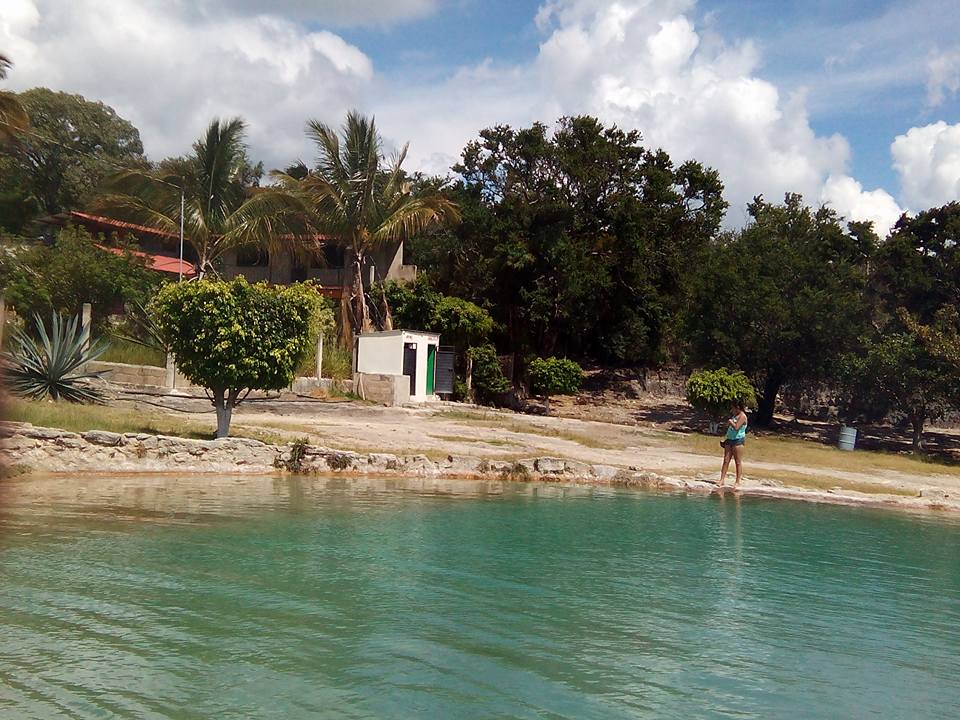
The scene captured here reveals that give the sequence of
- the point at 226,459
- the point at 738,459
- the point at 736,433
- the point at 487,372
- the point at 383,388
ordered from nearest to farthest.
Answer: the point at 226,459 < the point at 738,459 < the point at 736,433 < the point at 383,388 < the point at 487,372

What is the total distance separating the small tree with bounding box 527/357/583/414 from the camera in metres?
34.1

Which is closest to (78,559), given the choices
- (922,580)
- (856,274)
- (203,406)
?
(922,580)

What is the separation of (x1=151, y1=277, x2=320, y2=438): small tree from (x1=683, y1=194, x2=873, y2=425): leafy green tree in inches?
778

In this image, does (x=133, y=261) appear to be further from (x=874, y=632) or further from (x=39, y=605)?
(x=874, y=632)

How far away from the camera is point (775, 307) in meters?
32.6

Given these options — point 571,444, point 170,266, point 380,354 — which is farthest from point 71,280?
point 571,444

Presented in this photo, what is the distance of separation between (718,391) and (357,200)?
1550 cm

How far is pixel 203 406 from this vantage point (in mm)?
23844

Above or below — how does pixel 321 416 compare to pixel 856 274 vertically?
below

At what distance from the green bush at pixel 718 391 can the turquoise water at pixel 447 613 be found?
15.7m

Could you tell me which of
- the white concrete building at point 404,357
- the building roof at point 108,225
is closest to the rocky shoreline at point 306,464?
the white concrete building at point 404,357

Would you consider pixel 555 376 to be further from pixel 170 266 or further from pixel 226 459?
pixel 226 459

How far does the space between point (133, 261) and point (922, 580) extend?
83.7 ft

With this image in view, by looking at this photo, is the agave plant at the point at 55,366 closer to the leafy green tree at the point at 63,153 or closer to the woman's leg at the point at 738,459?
the woman's leg at the point at 738,459
